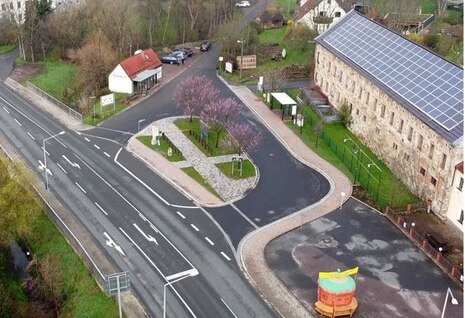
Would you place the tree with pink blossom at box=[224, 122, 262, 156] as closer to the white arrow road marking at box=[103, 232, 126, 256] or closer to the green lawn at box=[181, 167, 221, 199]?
the green lawn at box=[181, 167, 221, 199]

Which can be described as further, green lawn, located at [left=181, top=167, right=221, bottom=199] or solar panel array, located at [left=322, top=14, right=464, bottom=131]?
green lawn, located at [left=181, top=167, right=221, bottom=199]

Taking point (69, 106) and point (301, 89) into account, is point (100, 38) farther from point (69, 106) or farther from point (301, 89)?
point (301, 89)

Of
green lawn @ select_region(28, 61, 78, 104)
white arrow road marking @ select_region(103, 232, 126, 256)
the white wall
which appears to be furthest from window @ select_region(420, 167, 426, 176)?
green lawn @ select_region(28, 61, 78, 104)

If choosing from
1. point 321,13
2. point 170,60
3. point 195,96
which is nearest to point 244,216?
point 195,96

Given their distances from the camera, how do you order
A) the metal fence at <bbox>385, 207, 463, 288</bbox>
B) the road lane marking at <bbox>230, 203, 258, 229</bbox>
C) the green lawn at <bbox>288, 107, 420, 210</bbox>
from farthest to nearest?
the green lawn at <bbox>288, 107, 420, 210</bbox>, the road lane marking at <bbox>230, 203, 258, 229</bbox>, the metal fence at <bbox>385, 207, 463, 288</bbox>

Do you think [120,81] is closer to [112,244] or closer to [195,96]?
[195,96]

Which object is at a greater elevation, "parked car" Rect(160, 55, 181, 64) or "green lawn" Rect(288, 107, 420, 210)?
"parked car" Rect(160, 55, 181, 64)
